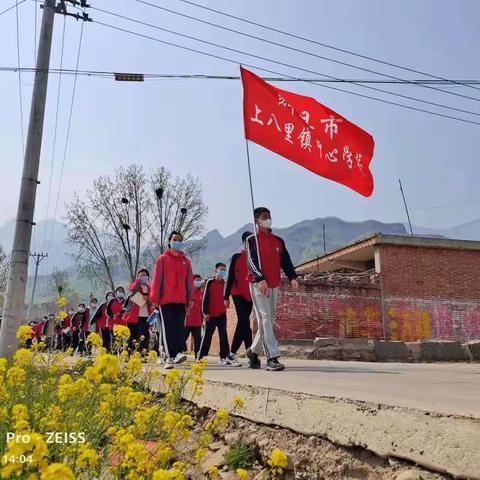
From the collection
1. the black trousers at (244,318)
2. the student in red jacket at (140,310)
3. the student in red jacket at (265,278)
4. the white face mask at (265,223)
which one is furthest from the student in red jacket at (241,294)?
the student in red jacket at (140,310)

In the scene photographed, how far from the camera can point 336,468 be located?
2365 mm

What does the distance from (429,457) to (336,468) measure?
0.55 meters

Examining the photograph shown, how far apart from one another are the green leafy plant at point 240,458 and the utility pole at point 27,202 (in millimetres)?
4743

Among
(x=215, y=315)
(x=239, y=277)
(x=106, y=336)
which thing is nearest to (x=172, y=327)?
(x=239, y=277)

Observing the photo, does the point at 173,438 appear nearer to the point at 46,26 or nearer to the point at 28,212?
the point at 28,212

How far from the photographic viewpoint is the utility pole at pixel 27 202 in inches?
282

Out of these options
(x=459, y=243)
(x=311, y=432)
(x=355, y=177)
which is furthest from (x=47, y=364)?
(x=459, y=243)

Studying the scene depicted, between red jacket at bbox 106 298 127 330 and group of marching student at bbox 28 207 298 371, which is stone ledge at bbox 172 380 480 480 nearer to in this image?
group of marching student at bbox 28 207 298 371

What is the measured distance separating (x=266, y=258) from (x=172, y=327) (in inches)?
62.8

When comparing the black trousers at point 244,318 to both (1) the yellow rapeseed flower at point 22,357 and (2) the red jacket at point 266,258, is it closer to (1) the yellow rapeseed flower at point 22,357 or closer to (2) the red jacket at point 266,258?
(2) the red jacket at point 266,258

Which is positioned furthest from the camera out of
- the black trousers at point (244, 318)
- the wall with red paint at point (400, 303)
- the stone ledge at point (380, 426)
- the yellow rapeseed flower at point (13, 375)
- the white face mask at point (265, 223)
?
the wall with red paint at point (400, 303)

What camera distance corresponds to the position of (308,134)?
7328mm

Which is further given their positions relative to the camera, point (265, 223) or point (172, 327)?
point (172, 327)

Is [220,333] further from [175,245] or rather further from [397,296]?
[397,296]
